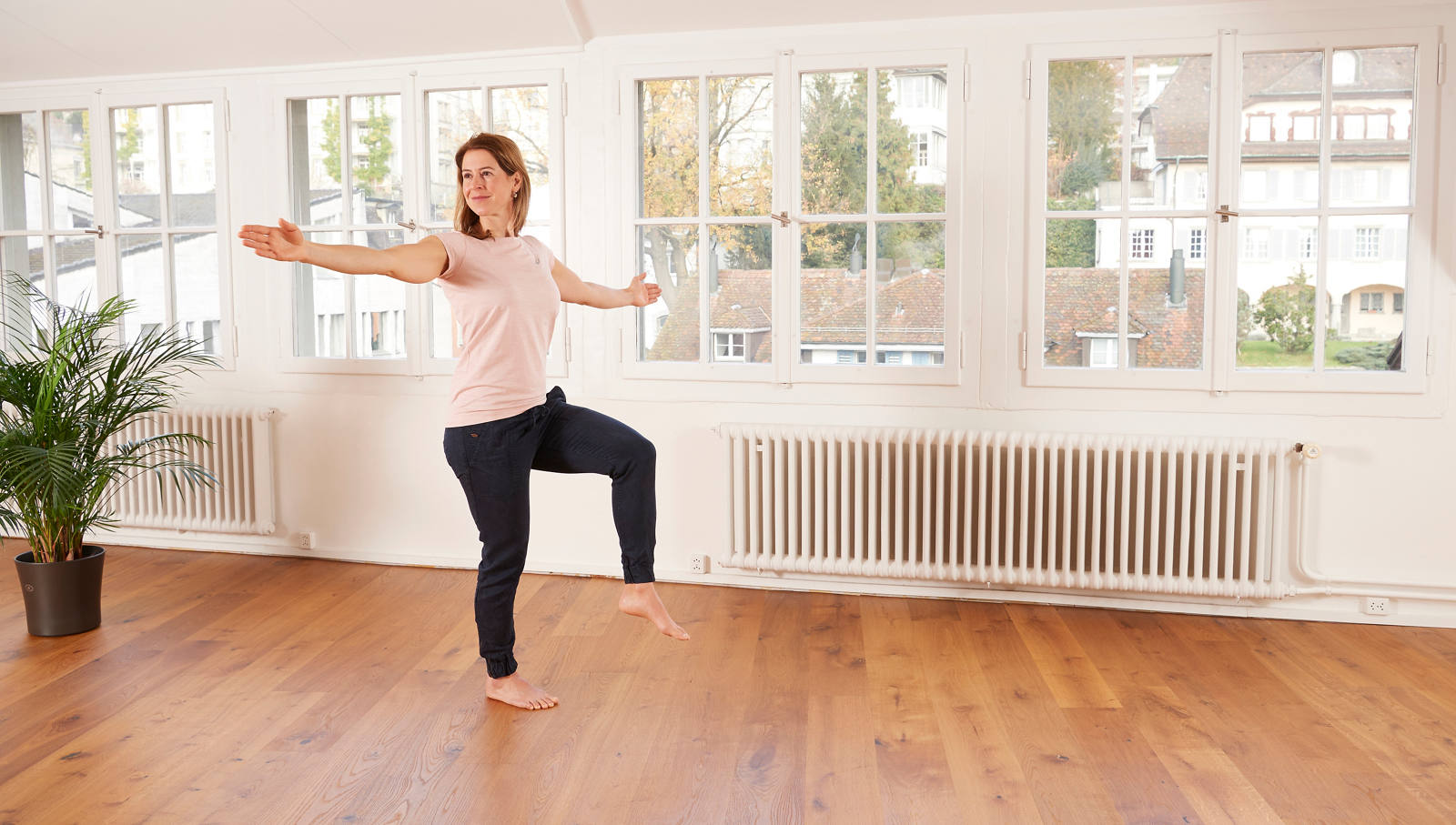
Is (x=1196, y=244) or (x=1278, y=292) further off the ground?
(x=1196, y=244)

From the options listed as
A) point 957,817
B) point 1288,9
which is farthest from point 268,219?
point 1288,9

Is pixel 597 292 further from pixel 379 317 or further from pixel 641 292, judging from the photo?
pixel 379 317

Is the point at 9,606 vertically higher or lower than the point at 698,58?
lower

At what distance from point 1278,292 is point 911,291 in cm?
127

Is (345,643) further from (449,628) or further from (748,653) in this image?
(748,653)

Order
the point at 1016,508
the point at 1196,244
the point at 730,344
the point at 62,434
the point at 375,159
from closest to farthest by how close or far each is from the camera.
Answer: the point at 62,434
the point at 1196,244
the point at 1016,508
the point at 730,344
the point at 375,159

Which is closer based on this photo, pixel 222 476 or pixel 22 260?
pixel 222 476

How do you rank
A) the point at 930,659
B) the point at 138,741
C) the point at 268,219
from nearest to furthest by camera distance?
the point at 138,741 → the point at 930,659 → the point at 268,219

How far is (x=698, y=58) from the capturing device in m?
3.90

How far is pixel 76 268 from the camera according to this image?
469 cm

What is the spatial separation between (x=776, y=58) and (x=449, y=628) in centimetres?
238

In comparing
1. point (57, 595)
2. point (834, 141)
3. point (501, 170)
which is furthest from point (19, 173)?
point (834, 141)

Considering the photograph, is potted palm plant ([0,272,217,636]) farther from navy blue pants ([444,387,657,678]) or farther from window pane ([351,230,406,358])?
navy blue pants ([444,387,657,678])

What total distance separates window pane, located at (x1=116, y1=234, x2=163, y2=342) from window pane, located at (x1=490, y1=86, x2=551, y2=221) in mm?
1710
